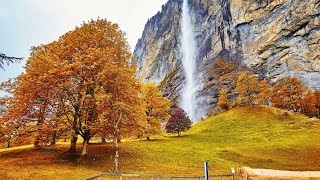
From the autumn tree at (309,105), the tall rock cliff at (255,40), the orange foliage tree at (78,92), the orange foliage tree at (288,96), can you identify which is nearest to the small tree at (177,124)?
the orange foliage tree at (288,96)

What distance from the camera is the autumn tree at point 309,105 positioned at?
226 ft

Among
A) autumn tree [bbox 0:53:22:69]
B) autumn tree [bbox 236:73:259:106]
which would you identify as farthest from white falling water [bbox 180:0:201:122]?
autumn tree [bbox 0:53:22:69]

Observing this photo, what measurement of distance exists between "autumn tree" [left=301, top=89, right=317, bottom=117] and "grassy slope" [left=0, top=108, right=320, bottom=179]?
13.1m

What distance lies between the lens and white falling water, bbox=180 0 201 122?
109644 mm

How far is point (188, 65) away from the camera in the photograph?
132 metres

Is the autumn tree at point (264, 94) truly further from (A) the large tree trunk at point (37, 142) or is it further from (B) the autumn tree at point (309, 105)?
(A) the large tree trunk at point (37, 142)

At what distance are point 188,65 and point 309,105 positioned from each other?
6958cm

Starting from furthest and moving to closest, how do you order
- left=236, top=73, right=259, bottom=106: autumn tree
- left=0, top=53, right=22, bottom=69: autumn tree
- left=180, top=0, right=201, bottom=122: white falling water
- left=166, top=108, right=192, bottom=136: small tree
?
left=180, top=0, right=201, bottom=122: white falling water → left=236, top=73, right=259, bottom=106: autumn tree → left=166, top=108, right=192, bottom=136: small tree → left=0, top=53, right=22, bottom=69: autumn tree

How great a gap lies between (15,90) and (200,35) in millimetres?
116720

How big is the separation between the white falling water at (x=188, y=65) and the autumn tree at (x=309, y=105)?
132 feet

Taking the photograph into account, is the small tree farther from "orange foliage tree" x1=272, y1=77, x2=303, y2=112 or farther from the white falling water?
the white falling water

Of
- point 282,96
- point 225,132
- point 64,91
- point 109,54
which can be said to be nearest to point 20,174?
point 64,91

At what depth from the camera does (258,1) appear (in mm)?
106188

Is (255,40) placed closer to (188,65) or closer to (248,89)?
(188,65)
